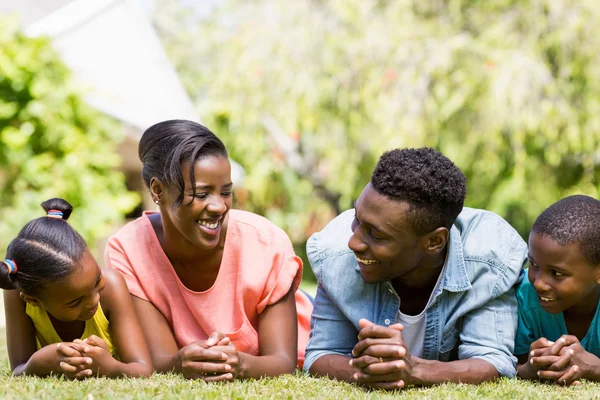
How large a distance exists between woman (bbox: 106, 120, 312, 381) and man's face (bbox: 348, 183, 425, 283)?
625 mm

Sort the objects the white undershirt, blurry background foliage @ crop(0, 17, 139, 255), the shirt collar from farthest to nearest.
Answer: blurry background foliage @ crop(0, 17, 139, 255)
the white undershirt
the shirt collar

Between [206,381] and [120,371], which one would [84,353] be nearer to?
[120,371]

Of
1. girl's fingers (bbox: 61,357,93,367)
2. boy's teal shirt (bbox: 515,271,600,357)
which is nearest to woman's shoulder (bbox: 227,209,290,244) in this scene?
girl's fingers (bbox: 61,357,93,367)

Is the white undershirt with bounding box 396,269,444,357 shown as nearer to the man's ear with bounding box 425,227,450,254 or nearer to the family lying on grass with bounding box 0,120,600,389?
the family lying on grass with bounding box 0,120,600,389

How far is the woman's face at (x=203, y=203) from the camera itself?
4.18 meters

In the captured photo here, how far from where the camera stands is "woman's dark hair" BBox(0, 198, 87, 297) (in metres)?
3.96

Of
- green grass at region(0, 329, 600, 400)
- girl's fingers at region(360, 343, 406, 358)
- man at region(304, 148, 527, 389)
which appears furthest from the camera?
man at region(304, 148, 527, 389)

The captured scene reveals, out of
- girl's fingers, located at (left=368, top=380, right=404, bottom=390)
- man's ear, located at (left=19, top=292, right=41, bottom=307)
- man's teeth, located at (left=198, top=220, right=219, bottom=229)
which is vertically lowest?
girl's fingers, located at (left=368, top=380, right=404, bottom=390)

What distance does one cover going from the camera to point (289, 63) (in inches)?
433

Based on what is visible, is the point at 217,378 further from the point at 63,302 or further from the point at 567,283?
the point at 567,283

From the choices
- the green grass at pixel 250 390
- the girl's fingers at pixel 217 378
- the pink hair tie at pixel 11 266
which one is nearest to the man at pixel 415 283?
the green grass at pixel 250 390

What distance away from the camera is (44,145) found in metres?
9.86

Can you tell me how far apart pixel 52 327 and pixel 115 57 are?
8086 millimetres

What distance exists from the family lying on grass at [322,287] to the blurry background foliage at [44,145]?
5568 mm
